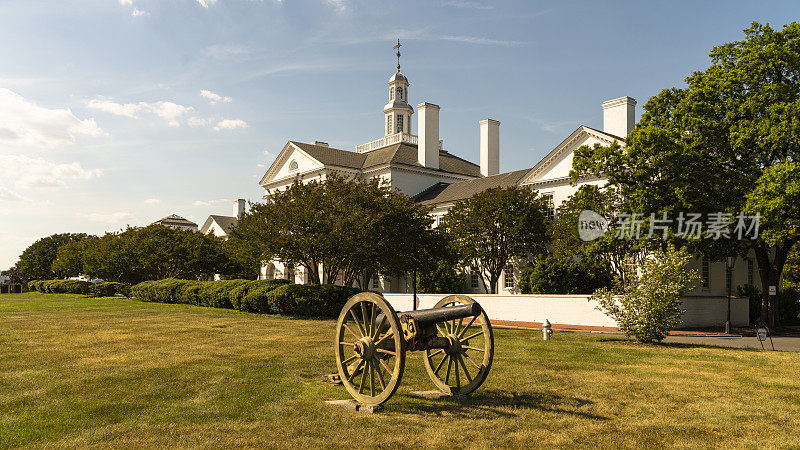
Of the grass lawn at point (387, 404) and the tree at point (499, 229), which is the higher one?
the tree at point (499, 229)

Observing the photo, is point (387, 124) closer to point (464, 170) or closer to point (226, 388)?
point (464, 170)

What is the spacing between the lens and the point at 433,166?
56.6 metres

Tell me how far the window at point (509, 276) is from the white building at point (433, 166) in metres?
0.07

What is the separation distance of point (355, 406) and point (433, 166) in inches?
1936

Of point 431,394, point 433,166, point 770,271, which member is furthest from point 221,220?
point 431,394

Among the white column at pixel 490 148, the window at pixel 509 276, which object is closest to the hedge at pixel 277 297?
the window at pixel 509 276

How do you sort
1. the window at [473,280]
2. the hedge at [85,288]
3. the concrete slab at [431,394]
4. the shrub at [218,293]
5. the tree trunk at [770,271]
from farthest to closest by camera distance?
the hedge at [85,288]
the window at [473,280]
the shrub at [218,293]
the tree trunk at [770,271]
the concrete slab at [431,394]

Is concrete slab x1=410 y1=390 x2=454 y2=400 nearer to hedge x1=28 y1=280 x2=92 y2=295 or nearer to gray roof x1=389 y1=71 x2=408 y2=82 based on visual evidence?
hedge x1=28 y1=280 x2=92 y2=295

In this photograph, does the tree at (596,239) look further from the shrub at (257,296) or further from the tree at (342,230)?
the shrub at (257,296)

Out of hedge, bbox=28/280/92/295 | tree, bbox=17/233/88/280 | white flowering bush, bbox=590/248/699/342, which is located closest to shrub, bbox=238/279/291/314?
white flowering bush, bbox=590/248/699/342

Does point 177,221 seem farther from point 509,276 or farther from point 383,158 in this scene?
point 509,276

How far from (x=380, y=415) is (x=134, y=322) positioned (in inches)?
709

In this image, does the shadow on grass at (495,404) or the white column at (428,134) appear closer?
the shadow on grass at (495,404)

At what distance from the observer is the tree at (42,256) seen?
93.4 m
